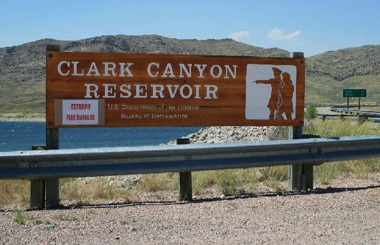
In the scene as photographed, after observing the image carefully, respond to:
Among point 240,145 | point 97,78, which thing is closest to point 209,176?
point 240,145

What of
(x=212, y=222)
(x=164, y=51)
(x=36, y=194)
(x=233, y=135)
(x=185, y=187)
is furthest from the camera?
(x=164, y=51)

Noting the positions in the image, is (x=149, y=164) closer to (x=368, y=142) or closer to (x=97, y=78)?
(x=97, y=78)

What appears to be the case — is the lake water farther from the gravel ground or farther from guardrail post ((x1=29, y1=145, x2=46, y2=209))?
the gravel ground

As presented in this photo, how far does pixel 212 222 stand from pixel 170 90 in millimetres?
3132

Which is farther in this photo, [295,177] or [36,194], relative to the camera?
[295,177]

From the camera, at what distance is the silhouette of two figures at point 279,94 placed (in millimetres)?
10125

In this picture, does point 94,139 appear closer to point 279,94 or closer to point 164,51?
point 279,94

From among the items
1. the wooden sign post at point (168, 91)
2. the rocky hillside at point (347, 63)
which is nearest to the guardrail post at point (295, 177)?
the wooden sign post at point (168, 91)

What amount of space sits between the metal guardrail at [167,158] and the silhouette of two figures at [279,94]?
870mm

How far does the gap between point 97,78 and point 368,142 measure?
494 cm

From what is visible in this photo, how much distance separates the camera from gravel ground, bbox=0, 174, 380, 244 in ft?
20.4

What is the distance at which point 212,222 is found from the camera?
23.0ft

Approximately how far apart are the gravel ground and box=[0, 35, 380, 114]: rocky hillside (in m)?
127

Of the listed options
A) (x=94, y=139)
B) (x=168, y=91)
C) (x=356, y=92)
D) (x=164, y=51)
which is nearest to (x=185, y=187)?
(x=168, y=91)
